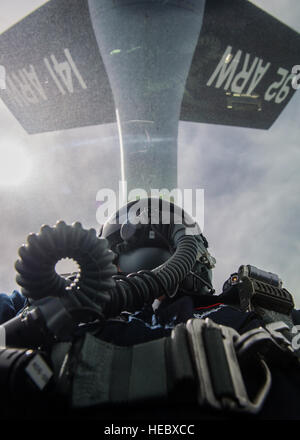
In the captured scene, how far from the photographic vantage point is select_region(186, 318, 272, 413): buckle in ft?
1.93

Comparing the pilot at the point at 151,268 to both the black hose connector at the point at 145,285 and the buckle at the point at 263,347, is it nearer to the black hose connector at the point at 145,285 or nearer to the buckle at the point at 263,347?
the black hose connector at the point at 145,285

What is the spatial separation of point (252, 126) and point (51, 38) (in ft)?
24.1

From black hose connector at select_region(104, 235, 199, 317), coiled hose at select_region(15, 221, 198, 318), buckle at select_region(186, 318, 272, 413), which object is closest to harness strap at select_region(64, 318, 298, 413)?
buckle at select_region(186, 318, 272, 413)

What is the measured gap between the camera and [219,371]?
0.62 metres

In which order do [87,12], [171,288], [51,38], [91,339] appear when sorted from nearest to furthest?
[91,339]
[171,288]
[87,12]
[51,38]

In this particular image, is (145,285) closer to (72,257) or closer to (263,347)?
(72,257)

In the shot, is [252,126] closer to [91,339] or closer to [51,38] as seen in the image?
[51,38]

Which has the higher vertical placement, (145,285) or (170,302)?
(145,285)

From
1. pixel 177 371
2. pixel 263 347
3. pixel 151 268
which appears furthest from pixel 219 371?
pixel 151 268

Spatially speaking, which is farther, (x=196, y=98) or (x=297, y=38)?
(x=196, y=98)

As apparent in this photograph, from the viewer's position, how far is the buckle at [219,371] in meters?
0.59

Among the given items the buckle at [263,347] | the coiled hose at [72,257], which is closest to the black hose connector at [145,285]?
the coiled hose at [72,257]

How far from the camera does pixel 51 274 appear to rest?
0.95m

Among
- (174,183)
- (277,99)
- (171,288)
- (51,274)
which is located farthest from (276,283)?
(277,99)
